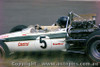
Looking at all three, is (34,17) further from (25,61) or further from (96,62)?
(96,62)

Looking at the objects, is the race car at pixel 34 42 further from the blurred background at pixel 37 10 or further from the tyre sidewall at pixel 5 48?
the blurred background at pixel 37 10

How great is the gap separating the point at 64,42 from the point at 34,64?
108 cm

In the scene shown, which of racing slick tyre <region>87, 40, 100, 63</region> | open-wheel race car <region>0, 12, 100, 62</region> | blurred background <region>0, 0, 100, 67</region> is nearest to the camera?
racing slick tyre <region>87, 40, 100, 63</region>

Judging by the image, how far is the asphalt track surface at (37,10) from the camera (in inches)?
291

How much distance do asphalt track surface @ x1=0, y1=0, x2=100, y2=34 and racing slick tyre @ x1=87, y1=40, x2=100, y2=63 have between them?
12.8ft

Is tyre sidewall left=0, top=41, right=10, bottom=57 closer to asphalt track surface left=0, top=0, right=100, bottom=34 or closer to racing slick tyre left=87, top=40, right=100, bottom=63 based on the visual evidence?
racing slick tyre left=87, top=40, right=100, bottom=63

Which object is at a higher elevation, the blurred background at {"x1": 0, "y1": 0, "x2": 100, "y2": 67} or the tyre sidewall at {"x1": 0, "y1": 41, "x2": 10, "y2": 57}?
the blurred background at {"x1": 0, "y1": 0, "x2": 100, "y2": 67}

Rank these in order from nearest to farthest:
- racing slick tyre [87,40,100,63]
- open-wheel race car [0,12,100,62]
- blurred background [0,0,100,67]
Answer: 1. racing slick tyre [87,40,100,63]
2. open-wheel race car [0,12,100,62]
3. blurred background [0,0,100,67]

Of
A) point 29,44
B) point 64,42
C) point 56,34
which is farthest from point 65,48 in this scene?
point 29,44

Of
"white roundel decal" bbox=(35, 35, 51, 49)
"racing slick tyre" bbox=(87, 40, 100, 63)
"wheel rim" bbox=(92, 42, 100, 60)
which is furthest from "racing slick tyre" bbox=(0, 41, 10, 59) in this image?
"wheel rim" bbox=(92, 42, 100, 60)

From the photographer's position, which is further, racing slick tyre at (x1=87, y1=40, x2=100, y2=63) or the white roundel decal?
the white roundel decal

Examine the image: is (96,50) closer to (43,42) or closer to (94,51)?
(94,51)

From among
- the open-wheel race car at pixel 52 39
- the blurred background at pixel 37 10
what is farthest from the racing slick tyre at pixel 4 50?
the blurred background at pixel 37 10

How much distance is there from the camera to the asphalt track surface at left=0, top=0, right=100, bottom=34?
7391 millimetres
